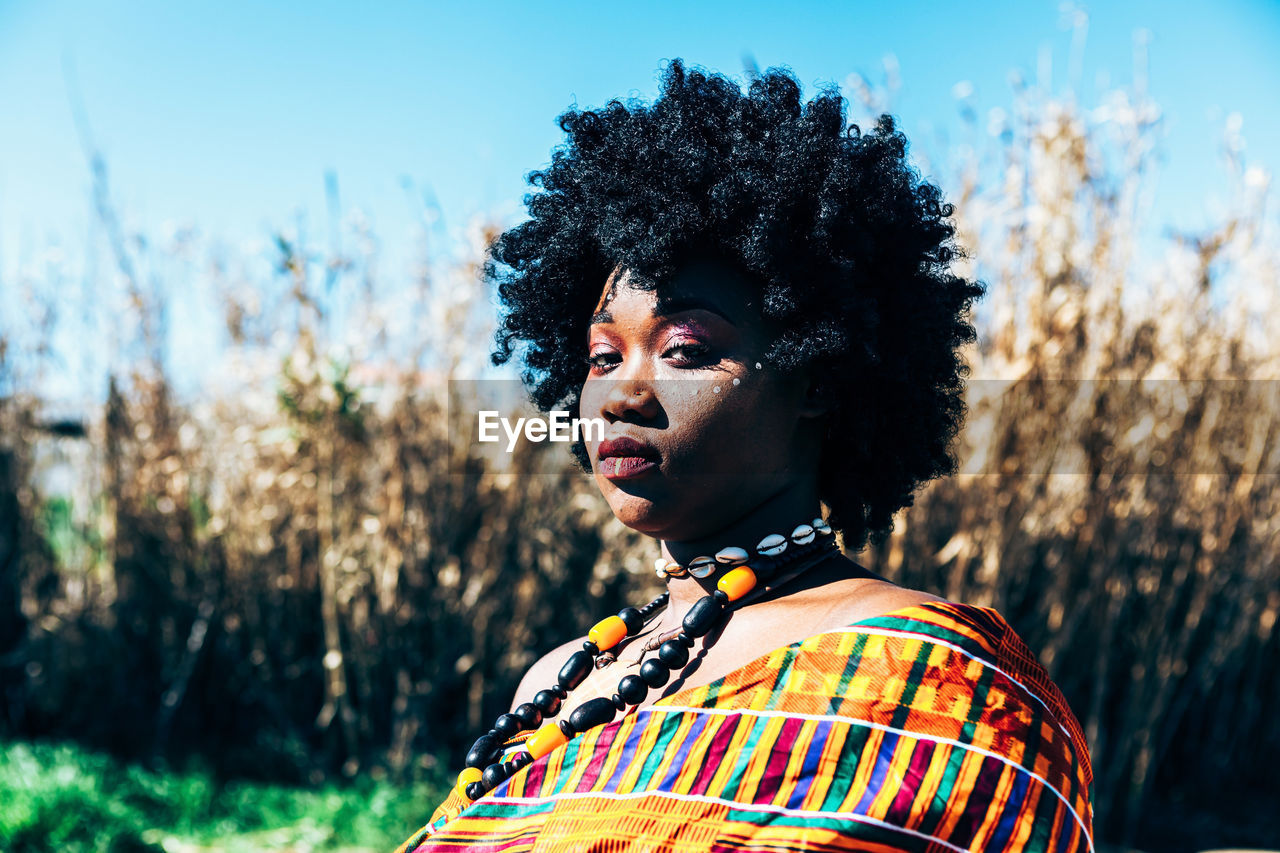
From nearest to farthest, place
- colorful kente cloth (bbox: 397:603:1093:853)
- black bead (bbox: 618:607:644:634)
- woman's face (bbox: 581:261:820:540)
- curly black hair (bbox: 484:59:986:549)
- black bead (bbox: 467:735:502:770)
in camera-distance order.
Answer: colorful kente cloth (bbox: 397:603:1093:853) → woman's face (bbox: 581:261:820:540) → curly black hair (bbox: 484:59:986:549) → black bead (bbox: 467:735:502:770) → black bead (bbox: 618:607:644:634)

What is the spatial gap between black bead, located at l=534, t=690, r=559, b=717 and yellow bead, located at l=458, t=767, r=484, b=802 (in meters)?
0.16

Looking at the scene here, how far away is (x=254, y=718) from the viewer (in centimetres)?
501

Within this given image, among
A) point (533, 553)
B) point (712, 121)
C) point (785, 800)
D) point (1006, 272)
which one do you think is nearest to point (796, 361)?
point (712, 121)

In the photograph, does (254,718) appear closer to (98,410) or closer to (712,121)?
(98,410)

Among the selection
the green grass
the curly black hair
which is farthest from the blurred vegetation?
the curly black hair

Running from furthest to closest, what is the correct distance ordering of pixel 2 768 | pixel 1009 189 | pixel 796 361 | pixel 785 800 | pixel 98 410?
pixel 98 410, pixel 2 768, pixel 1009 189, pixel 796 361, pixel 785 800

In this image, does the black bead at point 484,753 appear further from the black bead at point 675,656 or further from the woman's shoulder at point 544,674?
the black bead at point 675,656

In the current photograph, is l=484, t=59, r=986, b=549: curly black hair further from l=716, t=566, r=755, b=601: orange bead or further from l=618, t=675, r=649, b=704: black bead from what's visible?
l=618, t=675, r=649, b=704: black bead

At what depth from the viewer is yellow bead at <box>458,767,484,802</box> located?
1.72 m

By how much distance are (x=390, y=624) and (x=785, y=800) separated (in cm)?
364

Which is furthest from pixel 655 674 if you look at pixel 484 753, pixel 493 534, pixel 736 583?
pixel 493 534

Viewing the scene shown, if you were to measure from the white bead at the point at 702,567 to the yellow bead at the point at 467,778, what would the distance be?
20.9 inches

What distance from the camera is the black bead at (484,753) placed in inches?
70.4

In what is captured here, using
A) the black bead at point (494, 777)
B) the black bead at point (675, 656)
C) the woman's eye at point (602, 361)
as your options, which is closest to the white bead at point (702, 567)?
the black bead at point (675, 656)
